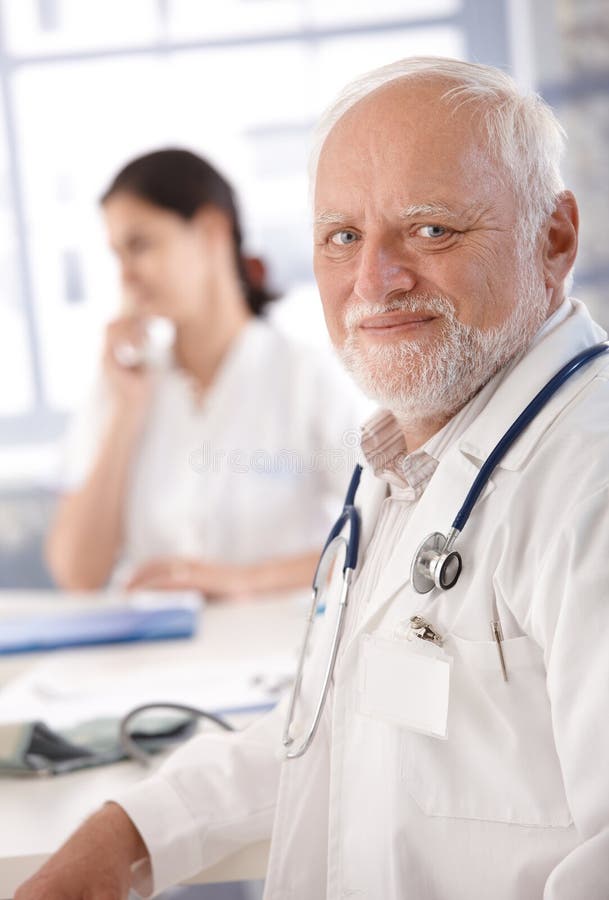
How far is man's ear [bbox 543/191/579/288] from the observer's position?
1.01m

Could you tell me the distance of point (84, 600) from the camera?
6.70 ft

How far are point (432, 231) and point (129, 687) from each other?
0.84 m

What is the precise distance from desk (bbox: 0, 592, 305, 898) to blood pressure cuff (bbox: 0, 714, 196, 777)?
0.01 metres

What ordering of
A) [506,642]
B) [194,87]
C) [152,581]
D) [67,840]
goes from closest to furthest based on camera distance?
[506,642] → [67,840] → [152,581] → [194,87]

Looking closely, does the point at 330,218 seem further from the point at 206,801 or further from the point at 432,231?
the point at 206,801

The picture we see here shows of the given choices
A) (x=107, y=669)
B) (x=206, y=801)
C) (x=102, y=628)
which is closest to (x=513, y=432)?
(x=206, y=801)

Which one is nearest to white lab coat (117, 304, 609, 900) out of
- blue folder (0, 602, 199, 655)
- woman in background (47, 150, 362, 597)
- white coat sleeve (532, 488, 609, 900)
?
white coat sleeve (532, 488, 609, 900)

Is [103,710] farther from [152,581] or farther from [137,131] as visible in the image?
[137,131]

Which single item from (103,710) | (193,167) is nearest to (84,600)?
(103,710)

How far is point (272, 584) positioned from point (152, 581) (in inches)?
9.4

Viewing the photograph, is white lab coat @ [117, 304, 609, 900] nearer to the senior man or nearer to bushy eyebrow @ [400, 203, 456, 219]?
the senior man

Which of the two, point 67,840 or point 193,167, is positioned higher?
point 193,167

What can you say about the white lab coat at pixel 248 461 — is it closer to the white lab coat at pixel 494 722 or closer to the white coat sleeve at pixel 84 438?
the white coat sleeve at pixel 84 438

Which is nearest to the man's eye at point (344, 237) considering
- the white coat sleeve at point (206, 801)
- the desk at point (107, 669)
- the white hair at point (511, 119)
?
the white hair at point (511, 119)
